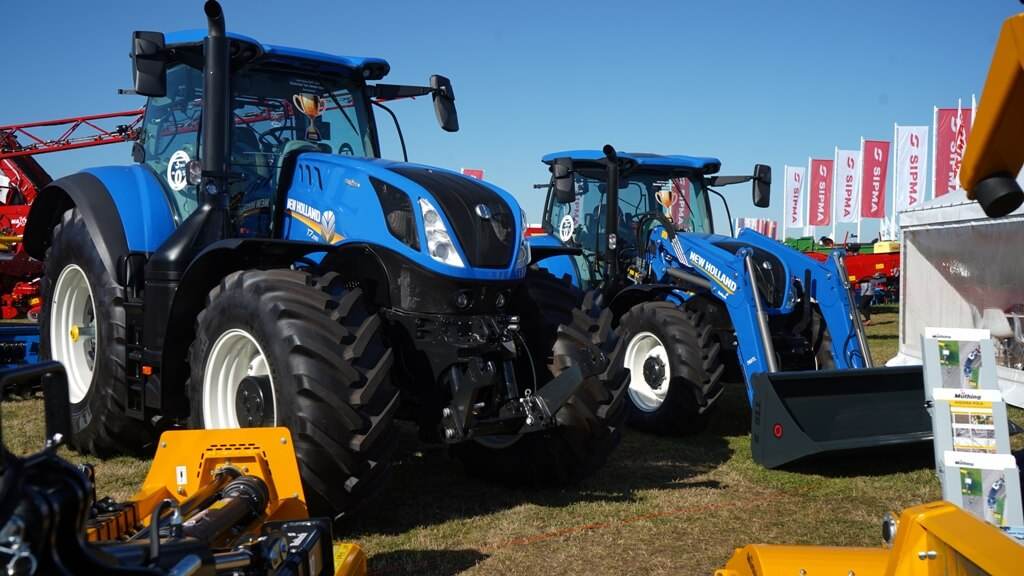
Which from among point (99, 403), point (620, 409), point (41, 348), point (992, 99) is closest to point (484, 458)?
point (620, 409)

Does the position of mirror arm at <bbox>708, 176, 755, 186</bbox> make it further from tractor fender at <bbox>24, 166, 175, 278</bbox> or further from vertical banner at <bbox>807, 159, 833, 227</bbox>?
vertical banner at <bbox>807, 159, 833, 227</bbox>

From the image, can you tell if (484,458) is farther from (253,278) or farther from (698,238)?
(698,238)

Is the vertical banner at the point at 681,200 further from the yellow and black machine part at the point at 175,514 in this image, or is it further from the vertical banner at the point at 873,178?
the vertical banner at the point at 873,178

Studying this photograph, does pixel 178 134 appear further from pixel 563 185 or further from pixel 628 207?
pixel 628 207

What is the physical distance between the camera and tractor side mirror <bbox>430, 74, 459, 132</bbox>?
5.92 metres

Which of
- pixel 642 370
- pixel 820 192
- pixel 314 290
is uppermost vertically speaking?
pixel 820 192

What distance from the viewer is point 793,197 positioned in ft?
112

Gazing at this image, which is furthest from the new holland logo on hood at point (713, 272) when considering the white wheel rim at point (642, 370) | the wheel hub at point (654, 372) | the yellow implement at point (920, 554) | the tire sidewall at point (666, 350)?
the yellow implement at point (920, 554)

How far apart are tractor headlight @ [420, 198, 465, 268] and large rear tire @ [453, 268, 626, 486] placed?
2.75ft

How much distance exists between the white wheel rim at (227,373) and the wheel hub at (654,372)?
383 centimetres

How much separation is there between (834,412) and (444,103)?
3.39 metres

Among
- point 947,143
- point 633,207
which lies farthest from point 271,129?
point 947,143

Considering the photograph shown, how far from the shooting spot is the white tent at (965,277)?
30.0 ft

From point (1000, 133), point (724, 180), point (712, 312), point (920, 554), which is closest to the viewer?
point (1000, 133)
